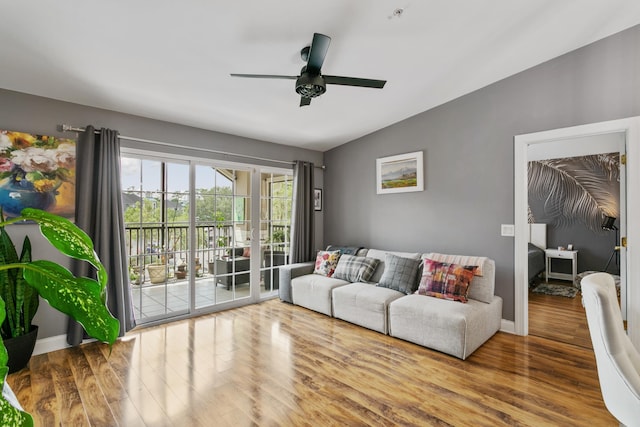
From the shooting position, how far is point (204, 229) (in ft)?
13.8

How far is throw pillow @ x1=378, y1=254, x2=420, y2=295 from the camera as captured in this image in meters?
3.71

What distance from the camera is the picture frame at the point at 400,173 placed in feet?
14.0

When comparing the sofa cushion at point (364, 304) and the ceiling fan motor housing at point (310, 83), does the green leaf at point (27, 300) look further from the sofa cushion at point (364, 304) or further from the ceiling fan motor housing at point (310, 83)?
the sofa cushion at point (364, 304)

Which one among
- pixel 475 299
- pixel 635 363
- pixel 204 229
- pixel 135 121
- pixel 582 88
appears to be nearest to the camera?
pixel 635 363

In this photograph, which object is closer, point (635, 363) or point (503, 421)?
point (635, 363)

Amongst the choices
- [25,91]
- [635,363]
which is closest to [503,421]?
[635,363]

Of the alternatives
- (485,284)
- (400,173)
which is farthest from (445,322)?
(400,173)

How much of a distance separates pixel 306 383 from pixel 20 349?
94.8 inches

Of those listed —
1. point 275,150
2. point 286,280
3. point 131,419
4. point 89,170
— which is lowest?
point 131,419

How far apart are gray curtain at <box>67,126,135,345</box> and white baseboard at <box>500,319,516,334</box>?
408cm

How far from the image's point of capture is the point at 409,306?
126 inches

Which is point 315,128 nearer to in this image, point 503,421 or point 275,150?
point 275,150

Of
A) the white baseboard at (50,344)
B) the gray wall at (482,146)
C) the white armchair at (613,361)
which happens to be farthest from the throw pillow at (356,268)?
the white baseboard at (50,344)

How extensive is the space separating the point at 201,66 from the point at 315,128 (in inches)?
78.5
